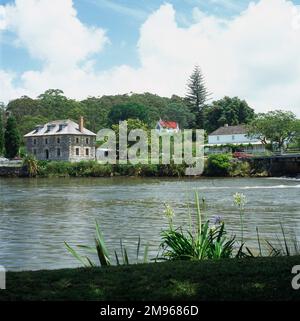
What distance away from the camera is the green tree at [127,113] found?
106750mm

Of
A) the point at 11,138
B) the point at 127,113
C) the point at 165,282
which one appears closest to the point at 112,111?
the point at 127,113

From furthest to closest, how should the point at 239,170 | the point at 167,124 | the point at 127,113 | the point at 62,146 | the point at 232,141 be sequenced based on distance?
1. the point at 167,124
2. the point at 127,113
3. the point at 232,141
4. the point at 62,146
5. the point at 239,170

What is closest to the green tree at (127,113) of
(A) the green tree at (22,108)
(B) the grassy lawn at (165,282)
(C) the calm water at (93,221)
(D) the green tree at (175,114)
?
(A) the green tree at (22,108)

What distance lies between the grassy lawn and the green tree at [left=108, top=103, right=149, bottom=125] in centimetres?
9818

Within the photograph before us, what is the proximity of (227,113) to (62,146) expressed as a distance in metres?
34.3

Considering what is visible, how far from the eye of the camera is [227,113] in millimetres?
105500

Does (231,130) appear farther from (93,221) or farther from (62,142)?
(93,221)

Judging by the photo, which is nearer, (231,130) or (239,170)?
(239,170)

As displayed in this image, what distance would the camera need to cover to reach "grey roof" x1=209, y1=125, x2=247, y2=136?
310 ft

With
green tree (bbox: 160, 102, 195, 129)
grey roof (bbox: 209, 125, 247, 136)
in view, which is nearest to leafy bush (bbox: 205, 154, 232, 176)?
grey roof (bbox: 209, 125, 247, 136)

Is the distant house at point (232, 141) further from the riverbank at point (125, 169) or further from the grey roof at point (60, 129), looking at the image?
the grey roof at point (60, 129)

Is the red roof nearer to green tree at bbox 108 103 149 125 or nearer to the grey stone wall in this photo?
green tree at bbox 108 103 149 125

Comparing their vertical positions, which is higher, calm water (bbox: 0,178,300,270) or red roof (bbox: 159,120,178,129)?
red roof (bbox: 159,120,178,129)
